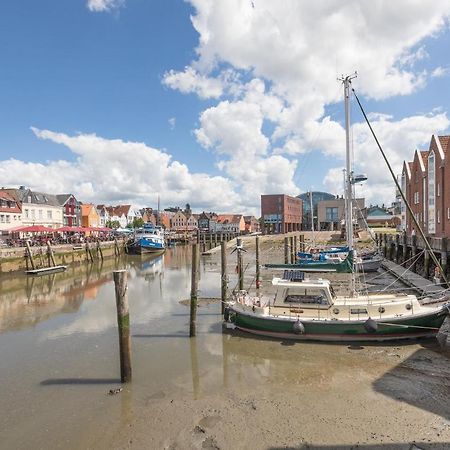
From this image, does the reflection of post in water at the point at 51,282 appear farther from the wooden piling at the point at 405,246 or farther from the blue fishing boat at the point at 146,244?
the wooden piling at the point at 405,246

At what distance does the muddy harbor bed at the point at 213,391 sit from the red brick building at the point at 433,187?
68.8ft

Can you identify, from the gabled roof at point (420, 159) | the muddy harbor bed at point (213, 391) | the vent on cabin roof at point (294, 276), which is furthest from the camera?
the gabled roof at point (420, 159)

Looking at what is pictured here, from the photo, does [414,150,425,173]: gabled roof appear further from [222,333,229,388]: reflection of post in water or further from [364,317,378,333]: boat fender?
[222,333,229,388]: reflection of post in water

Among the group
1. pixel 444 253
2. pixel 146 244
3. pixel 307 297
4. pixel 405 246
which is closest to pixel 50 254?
pixel 146 244

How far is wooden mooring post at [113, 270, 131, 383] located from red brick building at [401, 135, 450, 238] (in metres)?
28.4

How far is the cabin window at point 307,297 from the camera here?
50.6 ft

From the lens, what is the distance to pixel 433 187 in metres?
34.3

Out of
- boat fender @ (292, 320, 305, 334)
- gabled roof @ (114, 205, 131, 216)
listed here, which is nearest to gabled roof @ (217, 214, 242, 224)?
gabled roof @ (114, 205, 131, 216)

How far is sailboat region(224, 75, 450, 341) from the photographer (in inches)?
557

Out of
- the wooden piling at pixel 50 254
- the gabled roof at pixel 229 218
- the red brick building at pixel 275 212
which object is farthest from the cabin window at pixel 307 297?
the gabled roof at pixel 229 218

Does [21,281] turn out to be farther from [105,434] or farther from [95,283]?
[105,434]

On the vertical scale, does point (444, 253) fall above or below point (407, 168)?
below

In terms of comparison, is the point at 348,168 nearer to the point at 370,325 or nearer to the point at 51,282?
the point at 370,325

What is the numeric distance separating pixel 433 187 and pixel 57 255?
41845mm
